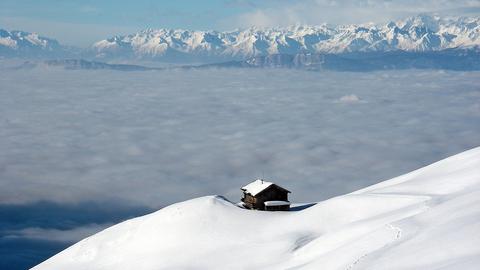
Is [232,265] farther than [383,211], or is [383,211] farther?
[383,211]

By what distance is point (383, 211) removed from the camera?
48812 millimetres

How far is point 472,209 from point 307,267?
11018mm

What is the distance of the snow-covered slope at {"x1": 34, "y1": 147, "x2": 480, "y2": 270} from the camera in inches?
1382

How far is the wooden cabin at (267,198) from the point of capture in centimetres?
6072

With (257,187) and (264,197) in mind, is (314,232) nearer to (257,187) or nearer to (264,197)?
(264,197)

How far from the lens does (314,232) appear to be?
47.8m

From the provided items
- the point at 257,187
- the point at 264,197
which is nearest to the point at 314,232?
the point at 264,197

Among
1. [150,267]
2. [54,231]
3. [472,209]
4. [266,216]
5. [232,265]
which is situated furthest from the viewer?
[54,231]

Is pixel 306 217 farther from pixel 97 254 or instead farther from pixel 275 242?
pixel 97 254

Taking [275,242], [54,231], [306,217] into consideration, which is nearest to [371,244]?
[275,242]

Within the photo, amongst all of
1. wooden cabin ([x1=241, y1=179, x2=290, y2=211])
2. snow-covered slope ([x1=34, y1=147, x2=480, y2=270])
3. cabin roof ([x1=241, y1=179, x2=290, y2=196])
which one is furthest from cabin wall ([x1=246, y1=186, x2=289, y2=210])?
snow-covered slope ([x1=34, y1=147, x2=480, y2=270])

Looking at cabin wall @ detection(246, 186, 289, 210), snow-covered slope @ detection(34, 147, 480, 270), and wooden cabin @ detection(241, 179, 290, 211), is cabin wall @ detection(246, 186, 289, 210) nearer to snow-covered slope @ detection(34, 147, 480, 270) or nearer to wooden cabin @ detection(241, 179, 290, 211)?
wooden cabin @ detection(241, 179, 290, 211)

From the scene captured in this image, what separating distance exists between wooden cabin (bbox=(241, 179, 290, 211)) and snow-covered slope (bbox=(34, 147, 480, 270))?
4.36 metres

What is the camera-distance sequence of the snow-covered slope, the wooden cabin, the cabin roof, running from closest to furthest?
the snow-covered slope < the wooden cabin < the cabin roof
